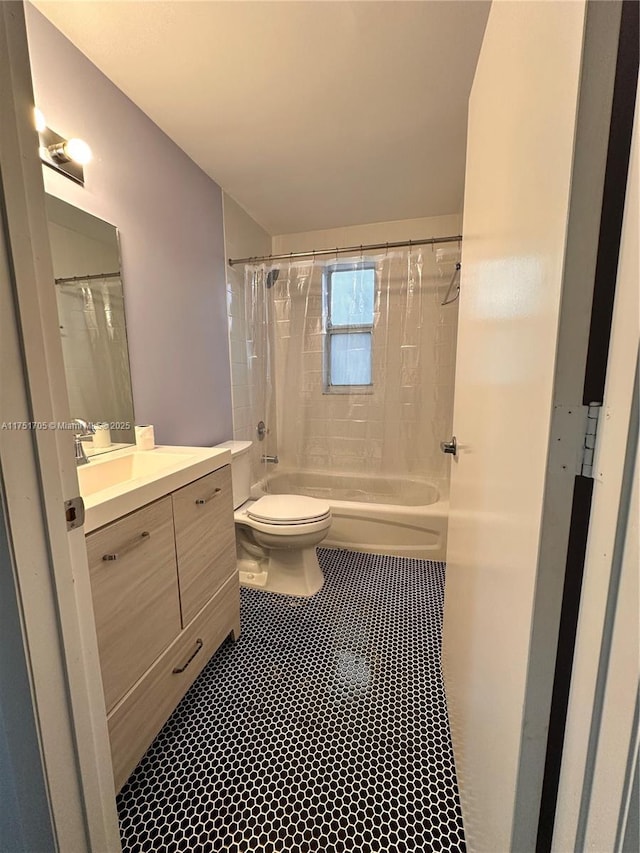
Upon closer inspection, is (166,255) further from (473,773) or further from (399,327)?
(473,773)

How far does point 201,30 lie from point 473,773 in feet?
7.58

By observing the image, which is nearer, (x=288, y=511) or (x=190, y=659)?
(x=190, y=659)

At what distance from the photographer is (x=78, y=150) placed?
1.18 m

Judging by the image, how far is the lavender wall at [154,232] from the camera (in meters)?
1.19

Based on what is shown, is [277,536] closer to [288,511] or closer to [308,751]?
[288,511]

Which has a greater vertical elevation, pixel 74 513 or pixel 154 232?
pixel 154 232

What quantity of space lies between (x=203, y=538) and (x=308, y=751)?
2.47 feet

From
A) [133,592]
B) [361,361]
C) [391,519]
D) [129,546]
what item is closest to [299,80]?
[361,361]

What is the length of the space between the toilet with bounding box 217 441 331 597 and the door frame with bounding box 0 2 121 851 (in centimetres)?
104

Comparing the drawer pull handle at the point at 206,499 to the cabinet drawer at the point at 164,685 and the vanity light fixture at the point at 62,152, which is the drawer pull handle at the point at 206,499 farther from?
the vanity light fixture at the point at 62,152

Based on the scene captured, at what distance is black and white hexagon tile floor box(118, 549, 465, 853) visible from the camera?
896 millimetres

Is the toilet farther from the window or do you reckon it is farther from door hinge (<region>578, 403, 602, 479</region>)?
door hinge (<region>578, 403, 602, 479</region>)

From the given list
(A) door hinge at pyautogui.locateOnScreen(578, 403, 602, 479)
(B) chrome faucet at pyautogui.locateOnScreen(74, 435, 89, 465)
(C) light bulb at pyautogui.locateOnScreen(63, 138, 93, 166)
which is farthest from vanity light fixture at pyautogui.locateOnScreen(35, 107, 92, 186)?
(A) door hinge at pyautogui.locateOnScreen(578, 403, 602, 479)

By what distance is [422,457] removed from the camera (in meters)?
2.49
